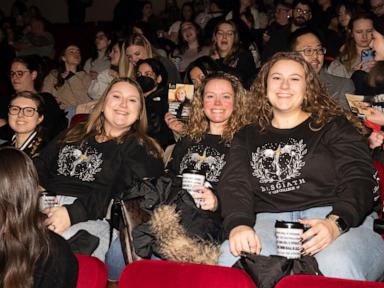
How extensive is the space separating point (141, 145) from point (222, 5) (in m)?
4.64

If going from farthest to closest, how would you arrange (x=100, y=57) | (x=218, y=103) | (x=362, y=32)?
(x=100, y=57)
(x=362, y=32)
(x=218, y=103)

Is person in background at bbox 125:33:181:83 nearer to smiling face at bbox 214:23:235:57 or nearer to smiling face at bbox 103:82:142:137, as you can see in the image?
smiling face at bbox 214:23:235:57

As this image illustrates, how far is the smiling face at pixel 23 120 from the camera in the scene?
3531 millimetres

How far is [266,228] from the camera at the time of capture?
8.06 ft

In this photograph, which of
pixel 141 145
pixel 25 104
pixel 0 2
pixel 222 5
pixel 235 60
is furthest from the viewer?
pixel 0 2

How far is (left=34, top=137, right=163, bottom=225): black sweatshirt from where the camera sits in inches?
122

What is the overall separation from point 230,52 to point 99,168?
2.01m

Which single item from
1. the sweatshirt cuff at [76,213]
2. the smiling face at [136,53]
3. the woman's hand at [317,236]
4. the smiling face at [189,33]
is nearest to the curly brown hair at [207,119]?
the sweatshirt cuff at [76,213]

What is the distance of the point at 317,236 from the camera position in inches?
85.3

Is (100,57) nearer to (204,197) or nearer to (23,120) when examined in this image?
(23,120)

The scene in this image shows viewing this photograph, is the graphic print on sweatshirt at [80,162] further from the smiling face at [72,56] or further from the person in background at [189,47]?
the person in background at [189,47]

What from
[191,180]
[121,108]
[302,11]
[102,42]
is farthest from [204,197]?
[102,42]

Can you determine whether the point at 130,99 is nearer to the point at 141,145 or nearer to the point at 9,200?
the point at 141,145

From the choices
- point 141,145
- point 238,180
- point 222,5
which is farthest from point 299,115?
point 222,5
